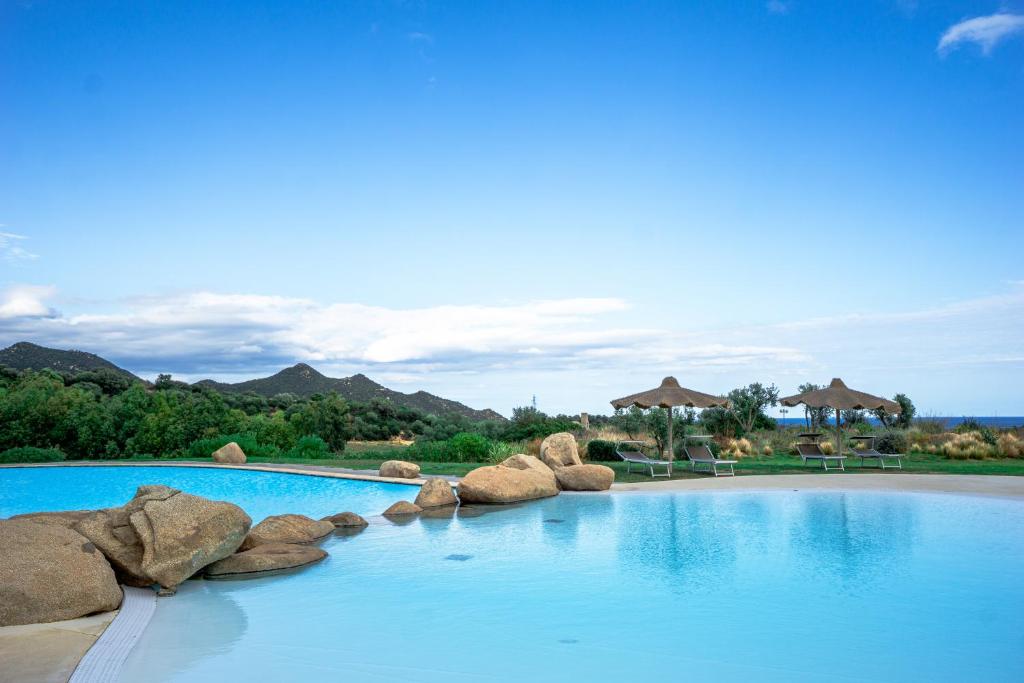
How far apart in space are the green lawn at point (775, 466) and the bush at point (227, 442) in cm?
145

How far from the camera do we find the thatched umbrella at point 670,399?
46.2 ft

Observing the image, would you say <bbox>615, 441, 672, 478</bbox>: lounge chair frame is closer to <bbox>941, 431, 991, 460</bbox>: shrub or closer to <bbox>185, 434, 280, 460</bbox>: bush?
<bbox>941, 431, 991, 460</bbox>: shrub

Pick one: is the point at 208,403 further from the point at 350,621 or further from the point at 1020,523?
the point at 1020,523

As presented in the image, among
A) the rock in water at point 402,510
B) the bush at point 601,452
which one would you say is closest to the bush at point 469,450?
the bush at point 601,452

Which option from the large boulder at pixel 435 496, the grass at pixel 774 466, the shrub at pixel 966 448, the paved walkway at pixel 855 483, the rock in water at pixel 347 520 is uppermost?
the shrub at pixel 966 448

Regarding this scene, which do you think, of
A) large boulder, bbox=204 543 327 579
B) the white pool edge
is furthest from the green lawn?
the white pool edge

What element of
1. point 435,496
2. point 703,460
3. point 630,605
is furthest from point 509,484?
point 630,605

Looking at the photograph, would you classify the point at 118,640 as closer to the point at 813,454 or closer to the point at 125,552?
the point at 125,552

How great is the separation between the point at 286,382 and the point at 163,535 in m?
45.6

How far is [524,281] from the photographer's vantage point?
62.8 feet

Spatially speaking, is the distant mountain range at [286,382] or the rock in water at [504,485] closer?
the rock in water at [504,485]

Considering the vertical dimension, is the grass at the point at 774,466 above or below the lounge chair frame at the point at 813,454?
below

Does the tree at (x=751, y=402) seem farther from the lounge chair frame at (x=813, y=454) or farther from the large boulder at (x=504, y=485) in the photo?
the large boulder at (x=504, y=485)

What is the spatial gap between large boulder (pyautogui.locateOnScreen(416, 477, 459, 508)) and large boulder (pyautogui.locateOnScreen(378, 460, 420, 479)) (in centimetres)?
272
